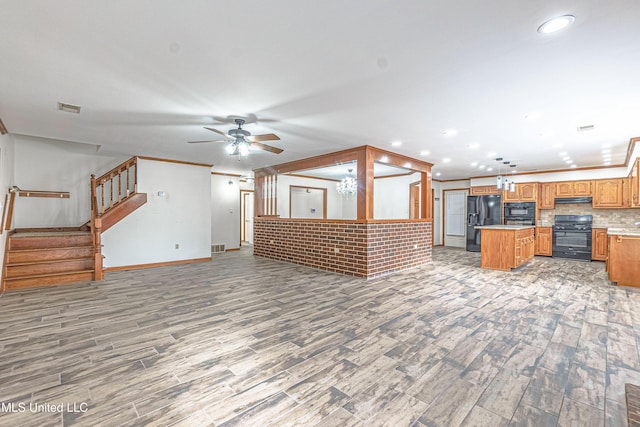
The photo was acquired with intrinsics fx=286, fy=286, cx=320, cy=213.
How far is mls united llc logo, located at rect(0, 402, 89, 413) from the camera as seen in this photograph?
1.73m

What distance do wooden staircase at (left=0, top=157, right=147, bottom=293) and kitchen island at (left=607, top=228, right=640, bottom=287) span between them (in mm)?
8872

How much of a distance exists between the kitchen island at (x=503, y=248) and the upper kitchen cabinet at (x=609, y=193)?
2776 millimetres

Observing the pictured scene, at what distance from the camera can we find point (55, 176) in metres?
5.92

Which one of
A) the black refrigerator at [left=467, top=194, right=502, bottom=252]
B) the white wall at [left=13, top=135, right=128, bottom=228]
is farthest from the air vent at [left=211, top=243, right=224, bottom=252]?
the black refrigerator at [left=467, top=194, right=502, bottom=252]

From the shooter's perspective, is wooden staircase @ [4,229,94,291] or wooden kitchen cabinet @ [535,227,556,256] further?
wooden kitchen cabinet @ [535,227,556,256]

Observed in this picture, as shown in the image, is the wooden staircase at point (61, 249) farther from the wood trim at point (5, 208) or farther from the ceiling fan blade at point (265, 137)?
the ceiling fan blade at point (265, 137)

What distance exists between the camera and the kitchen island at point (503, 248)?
600cm

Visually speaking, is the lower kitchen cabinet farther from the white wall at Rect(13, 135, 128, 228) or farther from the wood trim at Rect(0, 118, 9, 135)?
the wood trim at Rect(0, 118, 9, 135)

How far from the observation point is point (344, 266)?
5.54 m

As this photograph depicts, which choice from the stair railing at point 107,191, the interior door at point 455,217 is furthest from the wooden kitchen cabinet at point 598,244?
the stair railing at point 107,191

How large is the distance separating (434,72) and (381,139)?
2.30 m

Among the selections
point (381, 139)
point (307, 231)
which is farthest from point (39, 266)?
point (381, 139)

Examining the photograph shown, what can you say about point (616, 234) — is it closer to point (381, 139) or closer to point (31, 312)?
point (381, 139)

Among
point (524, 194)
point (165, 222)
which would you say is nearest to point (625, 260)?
point (524, 194)
